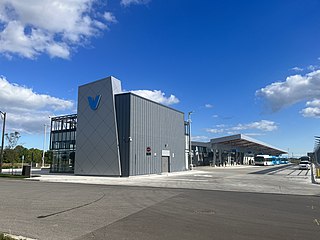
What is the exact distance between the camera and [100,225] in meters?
8.62

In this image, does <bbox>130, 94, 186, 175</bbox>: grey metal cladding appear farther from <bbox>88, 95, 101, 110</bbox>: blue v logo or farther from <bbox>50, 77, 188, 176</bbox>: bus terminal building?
<bbox>88, 95, 101, 110</bbox>: blue v logo

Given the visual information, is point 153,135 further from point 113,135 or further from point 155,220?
point 155,220

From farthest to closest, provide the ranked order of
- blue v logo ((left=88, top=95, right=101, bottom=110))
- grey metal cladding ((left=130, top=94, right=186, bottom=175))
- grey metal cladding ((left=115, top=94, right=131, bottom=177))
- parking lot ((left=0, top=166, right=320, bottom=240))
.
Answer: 1. blue v logo ((left=88, top=95, right=101, bottom=110))
2. grey metal cladding ((left=130, top=94, right=186, bottom=175))
3. grey metal cladding ((left=115, top=94, right=131, bottom=177))
4. parking lot ((left=0, top=166, right=320, bottom=240))

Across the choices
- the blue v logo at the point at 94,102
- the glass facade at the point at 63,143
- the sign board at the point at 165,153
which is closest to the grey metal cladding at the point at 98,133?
the blue v logo at the point at 94,102

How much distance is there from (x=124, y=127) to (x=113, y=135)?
5.32 feet

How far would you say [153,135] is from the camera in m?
39.0

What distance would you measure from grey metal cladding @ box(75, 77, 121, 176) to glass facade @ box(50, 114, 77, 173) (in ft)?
11.8

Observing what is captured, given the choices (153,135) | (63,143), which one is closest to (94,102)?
(153,135)

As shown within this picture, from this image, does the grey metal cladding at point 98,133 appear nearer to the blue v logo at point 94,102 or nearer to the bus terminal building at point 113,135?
the bus terminal building at point 113,135

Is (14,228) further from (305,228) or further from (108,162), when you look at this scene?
(108,162)

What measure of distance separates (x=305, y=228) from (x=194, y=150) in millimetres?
64217

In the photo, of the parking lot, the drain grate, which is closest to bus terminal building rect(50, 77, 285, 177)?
the parking lot

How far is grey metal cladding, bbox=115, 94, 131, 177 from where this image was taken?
3350 cm

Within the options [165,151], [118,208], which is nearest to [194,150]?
[165,151]
